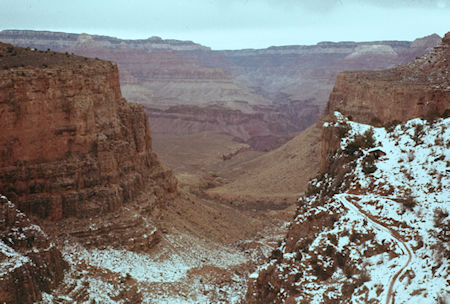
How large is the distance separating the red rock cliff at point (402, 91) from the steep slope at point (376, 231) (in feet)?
59.7

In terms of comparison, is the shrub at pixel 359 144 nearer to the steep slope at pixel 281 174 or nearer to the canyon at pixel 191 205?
the canyon at pixel 191 205

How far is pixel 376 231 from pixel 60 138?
1866 cm

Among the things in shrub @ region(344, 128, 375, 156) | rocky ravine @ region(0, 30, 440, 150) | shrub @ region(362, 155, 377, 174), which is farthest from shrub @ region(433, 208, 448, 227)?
rocky ravine @ region(0, 30, 440, 150)

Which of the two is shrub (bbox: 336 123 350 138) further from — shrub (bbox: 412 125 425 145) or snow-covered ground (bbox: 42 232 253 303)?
snow-covered ground (bbox: 42 232 253 303)

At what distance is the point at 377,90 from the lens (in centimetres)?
4753

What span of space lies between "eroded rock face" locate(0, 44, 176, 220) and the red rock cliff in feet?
59.6

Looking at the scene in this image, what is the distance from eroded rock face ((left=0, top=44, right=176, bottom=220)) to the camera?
24453mm

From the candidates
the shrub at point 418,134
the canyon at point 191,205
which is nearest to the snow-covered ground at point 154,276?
the canyon at point 191,205

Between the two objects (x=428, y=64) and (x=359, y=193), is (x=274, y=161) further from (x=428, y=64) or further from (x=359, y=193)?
(x=359, y=193)

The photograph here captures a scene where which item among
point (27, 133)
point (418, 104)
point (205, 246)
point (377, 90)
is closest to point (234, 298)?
point (205, 246)

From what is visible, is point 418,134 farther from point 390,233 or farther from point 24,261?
point 24,261

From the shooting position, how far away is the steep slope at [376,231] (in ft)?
37.1

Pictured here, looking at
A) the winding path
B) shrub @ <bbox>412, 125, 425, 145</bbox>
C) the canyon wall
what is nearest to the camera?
the winding path

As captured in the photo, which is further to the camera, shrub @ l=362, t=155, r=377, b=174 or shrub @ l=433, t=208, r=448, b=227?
shrub @ l=362, t=155, r=377, b=174
